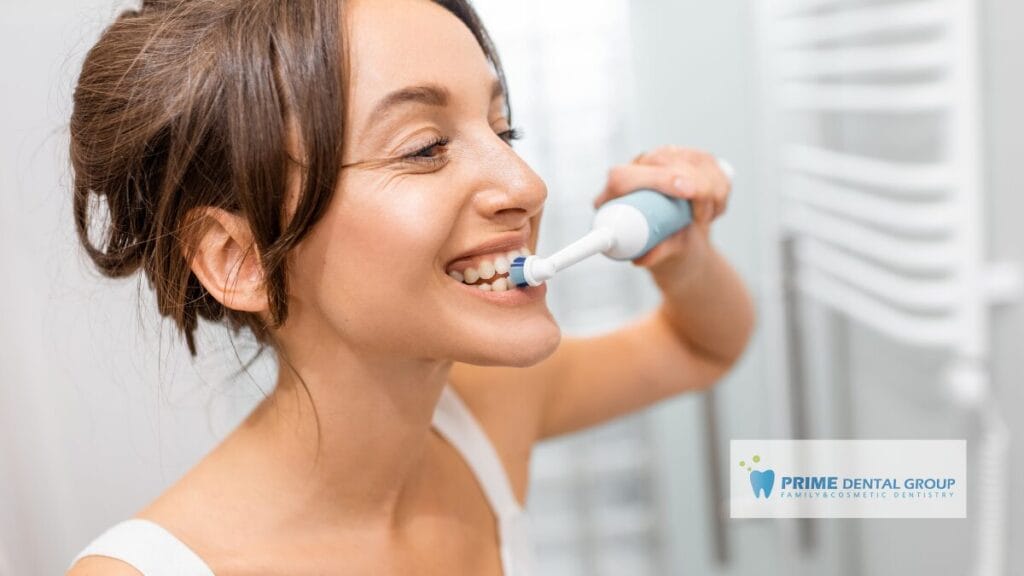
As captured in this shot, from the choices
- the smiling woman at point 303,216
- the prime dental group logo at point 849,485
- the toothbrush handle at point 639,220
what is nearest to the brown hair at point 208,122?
the smiling woman at point 303,216

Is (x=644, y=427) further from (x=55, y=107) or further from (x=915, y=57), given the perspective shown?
(x=55, y=107)

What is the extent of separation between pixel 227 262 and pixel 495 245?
197mm

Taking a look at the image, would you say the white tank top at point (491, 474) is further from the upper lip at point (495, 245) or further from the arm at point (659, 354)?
the upper lip at point (495, 245)

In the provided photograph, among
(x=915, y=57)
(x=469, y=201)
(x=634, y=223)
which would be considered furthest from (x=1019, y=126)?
(x=469, y=201)

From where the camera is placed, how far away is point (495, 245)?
2.19 feet

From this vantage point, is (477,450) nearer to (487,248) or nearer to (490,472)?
(490,472)

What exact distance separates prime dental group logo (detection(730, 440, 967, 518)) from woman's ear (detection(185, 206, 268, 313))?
466 millimetres

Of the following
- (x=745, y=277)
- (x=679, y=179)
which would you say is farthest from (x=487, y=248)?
(x=745, y=277)

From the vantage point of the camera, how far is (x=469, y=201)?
66 cm

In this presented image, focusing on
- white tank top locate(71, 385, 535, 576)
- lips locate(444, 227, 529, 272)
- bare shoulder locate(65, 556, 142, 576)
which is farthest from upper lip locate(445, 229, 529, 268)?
bare shoulder locate(65, 556, 142, 576)

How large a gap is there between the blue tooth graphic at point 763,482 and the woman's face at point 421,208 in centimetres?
29

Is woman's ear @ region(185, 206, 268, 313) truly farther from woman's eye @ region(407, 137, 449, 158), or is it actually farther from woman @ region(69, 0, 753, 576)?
woman's eye @ region(407, 137, 449, 158)

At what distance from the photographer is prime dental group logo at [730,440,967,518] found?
0.79 m

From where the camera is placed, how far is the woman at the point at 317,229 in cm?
63
